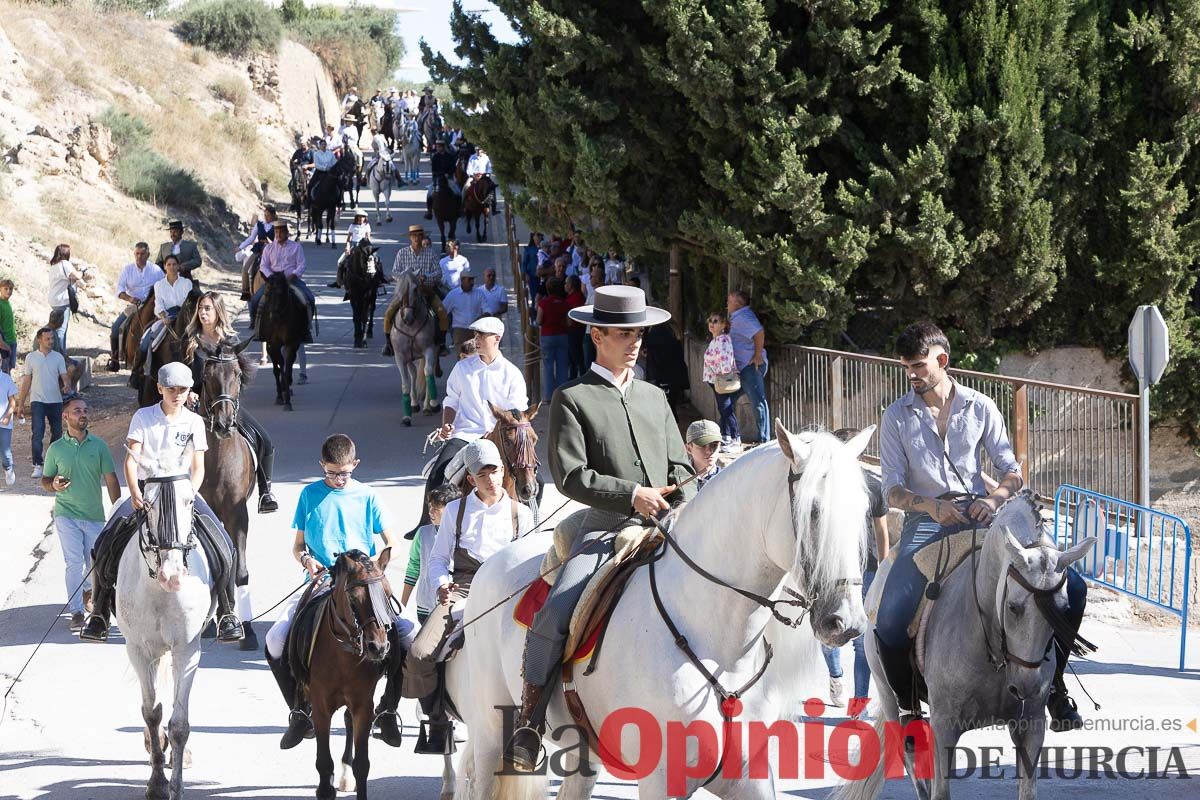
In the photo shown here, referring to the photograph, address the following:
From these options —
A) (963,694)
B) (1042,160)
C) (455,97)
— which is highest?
(455,97)

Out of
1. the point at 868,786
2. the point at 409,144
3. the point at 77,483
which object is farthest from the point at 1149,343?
the point at 409,144

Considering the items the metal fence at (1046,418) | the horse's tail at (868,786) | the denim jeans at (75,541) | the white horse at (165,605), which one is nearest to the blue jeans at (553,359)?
the metal fence at (1046,418)

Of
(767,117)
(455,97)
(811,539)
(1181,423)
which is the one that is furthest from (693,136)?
(811,539)

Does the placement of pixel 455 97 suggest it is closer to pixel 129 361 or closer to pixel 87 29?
pixel 129 361

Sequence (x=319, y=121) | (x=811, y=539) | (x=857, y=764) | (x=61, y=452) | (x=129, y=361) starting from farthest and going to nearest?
1. (x=319, y=121)
2. (x=129, y=361)
3. (x=61, y=452)
4. (x=857, y=764)
5. (x=811, y=539)

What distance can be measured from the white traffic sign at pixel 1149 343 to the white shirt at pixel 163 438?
25.5 ft

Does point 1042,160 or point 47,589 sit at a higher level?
point 1042,160

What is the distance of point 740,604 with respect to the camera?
5738mm

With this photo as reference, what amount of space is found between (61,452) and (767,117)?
8961mm

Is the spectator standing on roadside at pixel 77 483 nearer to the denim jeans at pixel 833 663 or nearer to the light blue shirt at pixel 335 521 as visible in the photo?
the light blue shirt at pixel 335 521

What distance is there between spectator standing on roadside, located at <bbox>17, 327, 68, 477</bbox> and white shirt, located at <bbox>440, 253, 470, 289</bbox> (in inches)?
269

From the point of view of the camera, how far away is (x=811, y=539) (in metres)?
5.15

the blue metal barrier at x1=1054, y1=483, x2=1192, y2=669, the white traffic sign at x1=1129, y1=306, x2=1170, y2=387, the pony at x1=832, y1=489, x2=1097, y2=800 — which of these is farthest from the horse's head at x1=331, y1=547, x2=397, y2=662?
the white traffic sign at x1=1129, y1=306, x2=1170, y2=387

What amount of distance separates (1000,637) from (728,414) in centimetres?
1037
